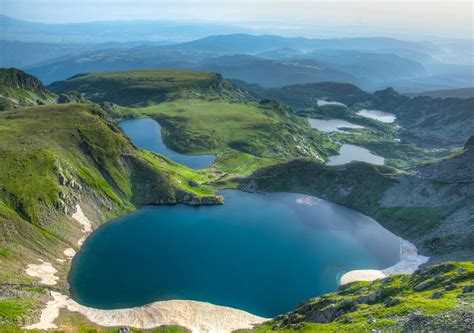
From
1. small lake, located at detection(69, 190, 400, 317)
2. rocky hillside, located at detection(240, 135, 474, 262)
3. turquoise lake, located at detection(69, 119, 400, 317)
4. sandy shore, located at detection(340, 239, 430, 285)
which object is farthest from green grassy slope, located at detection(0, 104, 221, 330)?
sandy shore, located at detection(340, 239, 430, 285)

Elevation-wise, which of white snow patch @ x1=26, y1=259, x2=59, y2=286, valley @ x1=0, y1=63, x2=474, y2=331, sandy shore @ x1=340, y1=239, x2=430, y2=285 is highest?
valley @ x1=0, y1=63, x2=474, y2=331

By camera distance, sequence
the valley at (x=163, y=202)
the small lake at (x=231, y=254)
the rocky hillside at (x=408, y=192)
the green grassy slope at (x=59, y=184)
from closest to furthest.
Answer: the valley at (x=163, y=202)
the green grassy slope at (x=59, y=184)
the small lake at (x=231, y=254)
the rocky hillside at (x=408, y=192)

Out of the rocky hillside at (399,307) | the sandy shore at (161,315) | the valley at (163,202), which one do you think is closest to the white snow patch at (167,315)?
the sandy shore at (161,315)

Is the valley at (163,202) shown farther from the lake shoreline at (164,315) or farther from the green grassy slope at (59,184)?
the lake shoreline at (164,315)

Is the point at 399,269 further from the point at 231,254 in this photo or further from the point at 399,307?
the point at 399,307

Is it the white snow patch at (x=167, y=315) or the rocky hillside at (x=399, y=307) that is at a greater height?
the rocky hillside at (x=399, y=307)

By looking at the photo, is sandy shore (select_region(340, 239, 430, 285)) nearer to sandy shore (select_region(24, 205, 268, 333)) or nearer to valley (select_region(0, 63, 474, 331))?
valley (select_region(0, 63, 474, 331))

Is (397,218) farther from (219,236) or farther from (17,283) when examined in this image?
(17,283)

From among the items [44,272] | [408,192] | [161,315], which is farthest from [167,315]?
[408,192]
